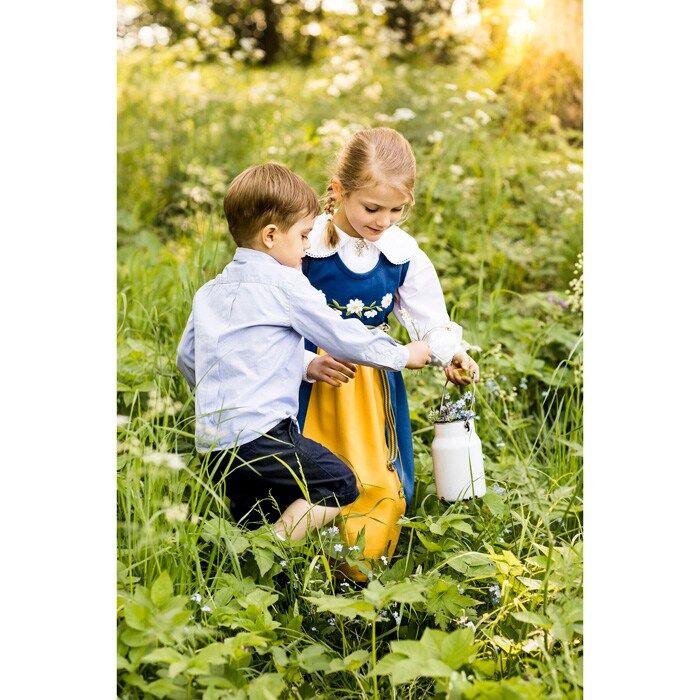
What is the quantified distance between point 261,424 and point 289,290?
1.07ft

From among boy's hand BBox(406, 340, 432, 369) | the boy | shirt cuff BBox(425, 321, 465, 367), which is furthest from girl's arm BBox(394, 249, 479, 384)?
the boy

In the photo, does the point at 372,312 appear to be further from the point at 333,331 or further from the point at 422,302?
the point at 333,331

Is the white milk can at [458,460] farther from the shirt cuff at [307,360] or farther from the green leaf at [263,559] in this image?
the green leaf at [263,559]

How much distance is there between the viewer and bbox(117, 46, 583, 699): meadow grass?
5.55 ft

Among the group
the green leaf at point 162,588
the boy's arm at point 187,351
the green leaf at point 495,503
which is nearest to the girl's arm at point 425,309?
the green leaf at point 495,503

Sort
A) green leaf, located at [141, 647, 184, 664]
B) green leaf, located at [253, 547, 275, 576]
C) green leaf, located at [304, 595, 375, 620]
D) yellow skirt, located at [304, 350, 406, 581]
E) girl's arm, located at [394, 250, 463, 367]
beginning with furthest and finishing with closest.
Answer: girl's arm, located at [394, 250, 463, 367] < yellow skirt, located at [304, 350, 406, 581] < green leaf, located at [253, 547, 275, 576] < green leaf, located at [304, 595, 375, 620] < green leaf, located at [141, 647, 184, 664]

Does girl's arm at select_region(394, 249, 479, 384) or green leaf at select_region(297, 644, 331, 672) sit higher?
girl's arm at select_region(394, 249, 479, 384)

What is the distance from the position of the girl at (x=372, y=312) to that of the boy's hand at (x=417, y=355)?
0.14 metres

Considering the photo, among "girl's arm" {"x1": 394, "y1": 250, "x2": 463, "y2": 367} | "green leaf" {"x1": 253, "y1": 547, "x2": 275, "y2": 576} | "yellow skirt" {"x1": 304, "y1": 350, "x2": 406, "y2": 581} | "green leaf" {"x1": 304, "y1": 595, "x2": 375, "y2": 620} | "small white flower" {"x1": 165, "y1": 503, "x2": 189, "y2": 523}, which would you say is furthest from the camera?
"girl's arm" {"x1": 394, "y1": 250, "x2": 463, "y2": 367}

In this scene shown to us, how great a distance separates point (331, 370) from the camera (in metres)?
2.31

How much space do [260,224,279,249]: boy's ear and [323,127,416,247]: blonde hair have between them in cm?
28

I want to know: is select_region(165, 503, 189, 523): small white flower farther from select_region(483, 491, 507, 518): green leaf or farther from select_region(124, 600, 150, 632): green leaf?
select_region(483, 491, 507, 518): green leaf

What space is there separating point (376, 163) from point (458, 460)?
790 mm
